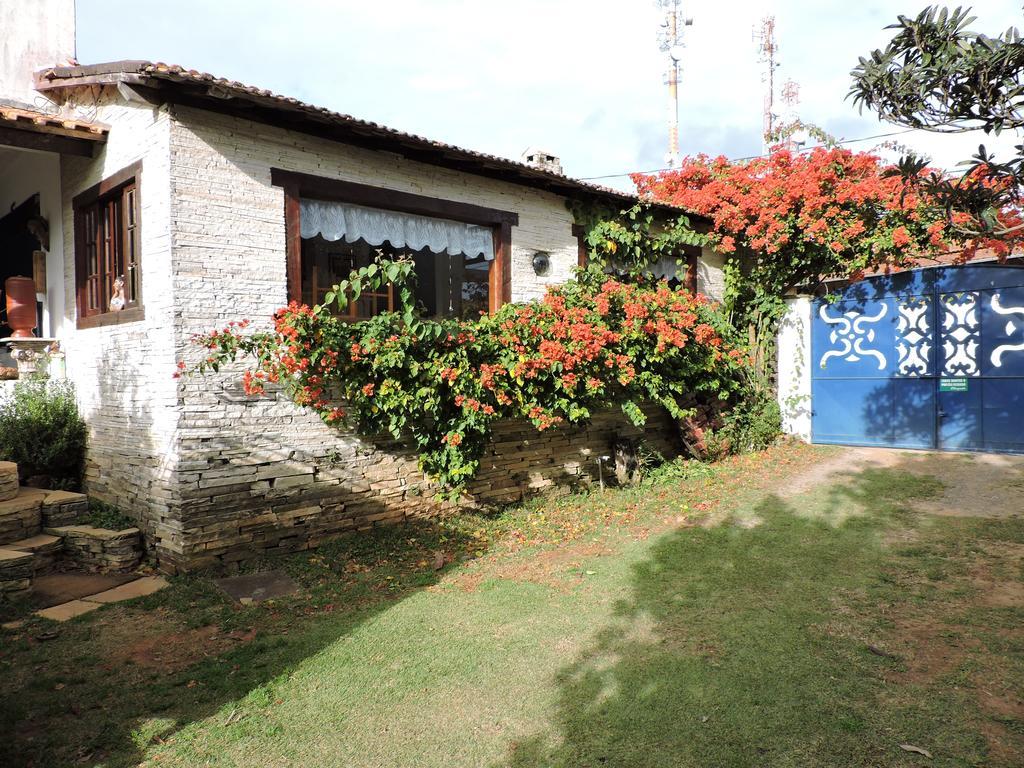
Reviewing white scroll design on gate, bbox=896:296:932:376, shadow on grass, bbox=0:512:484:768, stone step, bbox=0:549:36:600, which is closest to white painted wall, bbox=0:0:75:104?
stone step, bbox=0:549:36:600

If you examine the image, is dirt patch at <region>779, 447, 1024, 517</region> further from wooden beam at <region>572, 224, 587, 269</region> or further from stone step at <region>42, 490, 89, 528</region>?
stone step at <region>42, 490, 89, 528</region>

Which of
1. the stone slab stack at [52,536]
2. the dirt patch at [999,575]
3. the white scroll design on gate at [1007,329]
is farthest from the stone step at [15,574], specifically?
the white scroll design on gate at [1007,329]

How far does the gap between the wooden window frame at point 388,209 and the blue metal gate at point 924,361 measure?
16.2 ft

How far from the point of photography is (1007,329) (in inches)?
307

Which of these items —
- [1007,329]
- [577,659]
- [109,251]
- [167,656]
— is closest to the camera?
[577,659]

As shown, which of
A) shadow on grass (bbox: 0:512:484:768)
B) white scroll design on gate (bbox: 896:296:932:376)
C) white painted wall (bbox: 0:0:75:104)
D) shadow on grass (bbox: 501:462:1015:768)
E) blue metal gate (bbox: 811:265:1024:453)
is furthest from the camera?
white scroll design on gate (bbox: 896:296:932:376)

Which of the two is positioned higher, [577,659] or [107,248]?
[107,248]

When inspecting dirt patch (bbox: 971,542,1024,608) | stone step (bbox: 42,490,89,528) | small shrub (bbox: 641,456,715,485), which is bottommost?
dirt patch (bbox: 971,542,1024,608)

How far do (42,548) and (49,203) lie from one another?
4.22 meters

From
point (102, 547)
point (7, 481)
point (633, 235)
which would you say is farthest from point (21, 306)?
point (633, 235)

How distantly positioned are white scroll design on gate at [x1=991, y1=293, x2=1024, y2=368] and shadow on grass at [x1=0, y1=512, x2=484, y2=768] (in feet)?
23.6

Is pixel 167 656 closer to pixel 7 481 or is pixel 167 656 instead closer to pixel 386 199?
pixel 7 481

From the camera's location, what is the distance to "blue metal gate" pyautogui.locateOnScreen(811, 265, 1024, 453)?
785cm

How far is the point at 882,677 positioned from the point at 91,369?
7.35 meters
